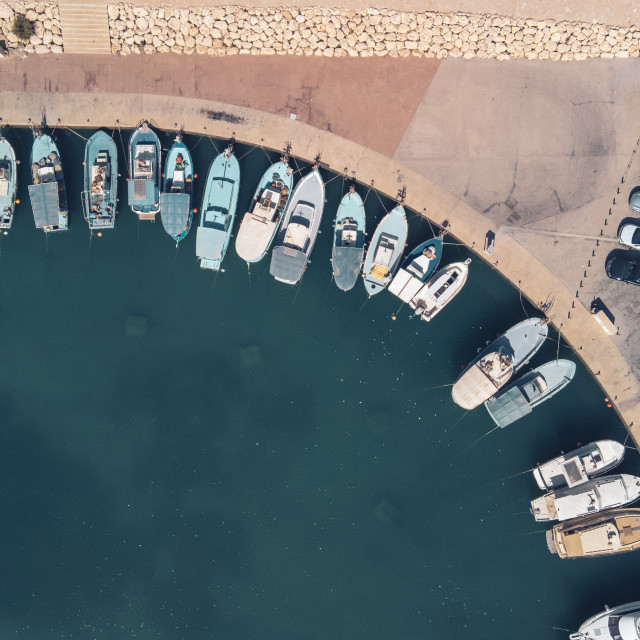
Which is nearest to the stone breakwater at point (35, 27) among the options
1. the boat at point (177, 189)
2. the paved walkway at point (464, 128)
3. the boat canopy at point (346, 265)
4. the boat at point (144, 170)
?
the paved walkway at point (464, 128)

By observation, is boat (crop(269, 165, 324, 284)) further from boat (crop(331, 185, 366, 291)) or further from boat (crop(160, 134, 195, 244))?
boat (crop(160, 134, 195, 244))

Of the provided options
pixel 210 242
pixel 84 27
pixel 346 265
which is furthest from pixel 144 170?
pixel 346 265

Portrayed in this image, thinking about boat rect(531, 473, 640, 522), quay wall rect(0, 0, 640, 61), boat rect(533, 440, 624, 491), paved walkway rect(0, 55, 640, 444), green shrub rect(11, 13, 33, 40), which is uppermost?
quay wall rect(0, 0, 640, 61)

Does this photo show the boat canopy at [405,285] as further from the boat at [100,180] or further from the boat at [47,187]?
the boat at [47,187]

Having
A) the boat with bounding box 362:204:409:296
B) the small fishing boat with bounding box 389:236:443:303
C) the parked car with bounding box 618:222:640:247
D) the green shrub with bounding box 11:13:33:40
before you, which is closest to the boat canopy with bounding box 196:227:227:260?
the boat with bounding box 362:204:409:296

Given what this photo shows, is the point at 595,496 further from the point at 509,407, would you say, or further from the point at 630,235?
the point at 630,235

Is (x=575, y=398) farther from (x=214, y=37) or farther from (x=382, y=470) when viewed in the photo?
(x=214, y=37)
